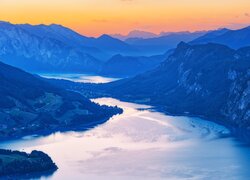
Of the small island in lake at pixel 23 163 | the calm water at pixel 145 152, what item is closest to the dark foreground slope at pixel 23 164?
the small island in lake at pixel 23 163

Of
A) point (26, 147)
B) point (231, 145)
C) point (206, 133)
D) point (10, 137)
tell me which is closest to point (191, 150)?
point (231, 145)

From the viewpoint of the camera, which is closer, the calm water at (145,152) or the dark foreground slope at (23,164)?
the dark foreground slope at (23,164)

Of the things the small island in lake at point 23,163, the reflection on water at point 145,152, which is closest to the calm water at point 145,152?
the reflection on water at point 145,152

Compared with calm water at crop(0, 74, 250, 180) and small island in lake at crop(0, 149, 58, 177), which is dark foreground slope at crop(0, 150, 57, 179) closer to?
small island in lake at crop(0, 149, 58, 177)

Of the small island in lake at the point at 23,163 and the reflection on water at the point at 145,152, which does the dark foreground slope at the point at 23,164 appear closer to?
the small island in lake at the point at 23,163

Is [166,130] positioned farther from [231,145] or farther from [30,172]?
[30,172]

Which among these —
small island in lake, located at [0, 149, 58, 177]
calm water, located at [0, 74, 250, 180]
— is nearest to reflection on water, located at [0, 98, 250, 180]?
calm water, located at [0, 74, 250, 180]

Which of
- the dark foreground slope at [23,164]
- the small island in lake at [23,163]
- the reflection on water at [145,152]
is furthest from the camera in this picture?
the reflection on water at [145,152]

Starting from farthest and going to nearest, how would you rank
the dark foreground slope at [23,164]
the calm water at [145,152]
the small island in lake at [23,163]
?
the calm water at [145,152], the small island in lake at [23,163], the dark foreground slope at [23,164]
